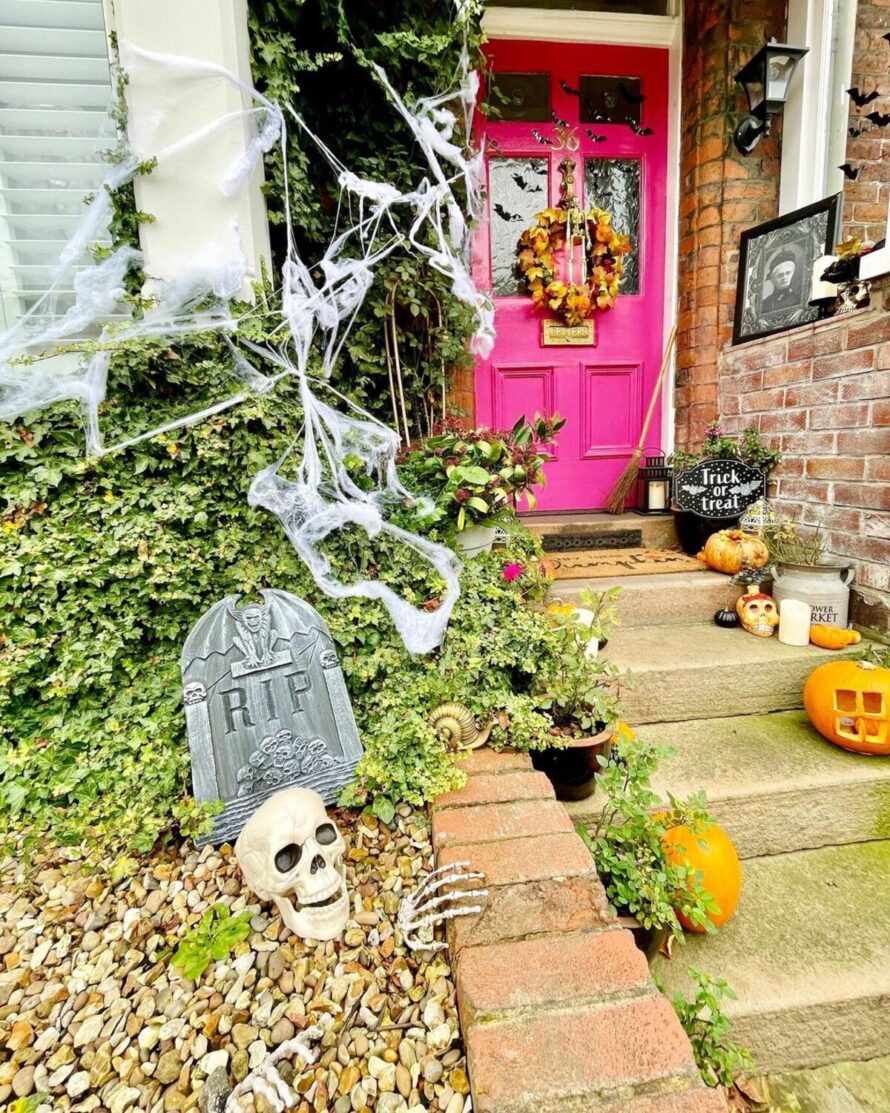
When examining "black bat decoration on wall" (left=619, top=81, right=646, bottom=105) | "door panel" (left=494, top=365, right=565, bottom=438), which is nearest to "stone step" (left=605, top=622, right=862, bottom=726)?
"door panel" (left=494, top=365, right=565, bottom=438)

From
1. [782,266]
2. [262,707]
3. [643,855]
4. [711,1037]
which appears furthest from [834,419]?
[262,707]

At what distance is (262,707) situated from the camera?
163 cm

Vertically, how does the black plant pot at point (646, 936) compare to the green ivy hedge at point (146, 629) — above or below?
below

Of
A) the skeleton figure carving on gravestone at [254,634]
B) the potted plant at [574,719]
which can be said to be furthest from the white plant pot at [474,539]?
the skeleton figure carving on gravestone at [254,634]

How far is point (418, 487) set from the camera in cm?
218

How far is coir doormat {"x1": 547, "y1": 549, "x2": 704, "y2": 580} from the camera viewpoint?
2.70 meters

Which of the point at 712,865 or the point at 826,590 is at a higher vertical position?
the point at 826,590

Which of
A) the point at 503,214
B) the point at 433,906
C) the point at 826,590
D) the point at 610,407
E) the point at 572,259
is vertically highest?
the point at 503,214

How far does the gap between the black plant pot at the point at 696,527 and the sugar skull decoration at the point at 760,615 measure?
0.49 metres

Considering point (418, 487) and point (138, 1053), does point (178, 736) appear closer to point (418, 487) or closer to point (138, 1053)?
point (138, 1053)

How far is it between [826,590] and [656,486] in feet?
3.66

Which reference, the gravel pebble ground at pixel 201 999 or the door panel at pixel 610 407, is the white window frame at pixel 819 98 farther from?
the gravel pebble ground at pixel 201 999

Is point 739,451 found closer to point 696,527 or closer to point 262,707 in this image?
point 696,527

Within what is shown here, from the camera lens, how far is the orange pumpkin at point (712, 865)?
146 cm
